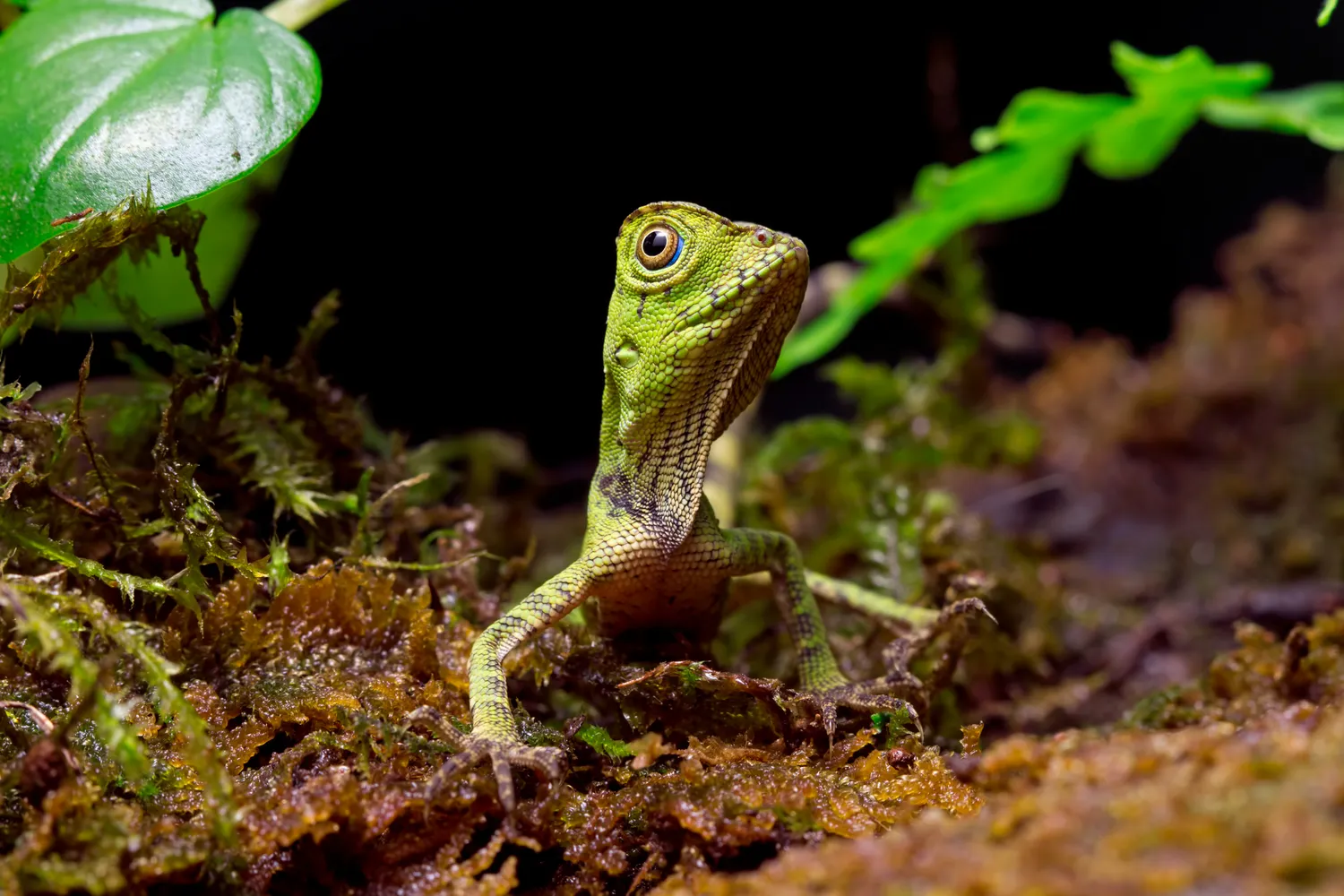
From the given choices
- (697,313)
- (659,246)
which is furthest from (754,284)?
(659,246)

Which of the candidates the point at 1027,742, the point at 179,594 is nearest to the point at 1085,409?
the point at 1027,742

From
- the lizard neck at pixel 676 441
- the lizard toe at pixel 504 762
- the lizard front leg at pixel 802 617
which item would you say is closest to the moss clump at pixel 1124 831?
the lizard toe at pixel 504 762

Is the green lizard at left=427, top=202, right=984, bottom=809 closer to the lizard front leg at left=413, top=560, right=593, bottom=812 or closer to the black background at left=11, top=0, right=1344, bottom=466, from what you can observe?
the lizard front leg at left=413, top=560, right=593, bottom=812

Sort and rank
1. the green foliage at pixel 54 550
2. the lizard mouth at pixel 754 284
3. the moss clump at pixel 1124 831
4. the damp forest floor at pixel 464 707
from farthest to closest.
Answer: the lizard mouth at pixel 754 284 < the green foliage at pixel 54 550 < the damp forest floor at pixel 464 707 < the moss clump at pixel 1124 831

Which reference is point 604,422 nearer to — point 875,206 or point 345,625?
point 345,625

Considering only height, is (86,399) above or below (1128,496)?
above

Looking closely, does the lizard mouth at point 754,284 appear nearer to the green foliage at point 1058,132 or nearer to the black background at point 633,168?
the green foliage at point 1058,132

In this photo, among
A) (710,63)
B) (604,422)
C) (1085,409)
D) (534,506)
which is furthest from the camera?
(710,63)
